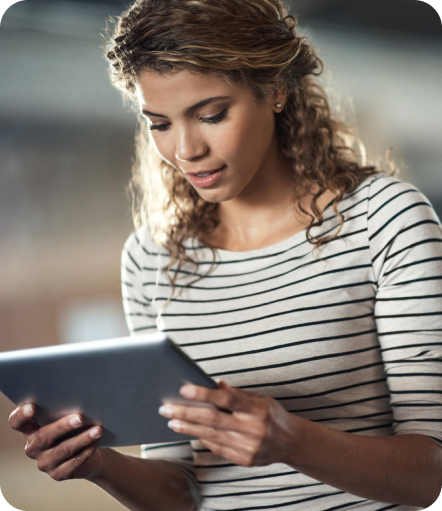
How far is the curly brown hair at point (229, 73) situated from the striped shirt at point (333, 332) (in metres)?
0.08

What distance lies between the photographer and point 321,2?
1925 mm

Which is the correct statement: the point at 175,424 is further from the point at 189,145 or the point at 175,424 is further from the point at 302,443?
the point at 189,145

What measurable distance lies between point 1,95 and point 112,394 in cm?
135

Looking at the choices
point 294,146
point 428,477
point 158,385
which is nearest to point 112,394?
point 158,385

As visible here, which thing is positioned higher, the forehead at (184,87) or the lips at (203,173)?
the forehead at (184,87)

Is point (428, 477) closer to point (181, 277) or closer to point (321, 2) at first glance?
point (181, 277)

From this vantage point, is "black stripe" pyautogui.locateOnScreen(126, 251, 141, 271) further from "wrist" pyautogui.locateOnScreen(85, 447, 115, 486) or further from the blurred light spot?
the blurred light spot

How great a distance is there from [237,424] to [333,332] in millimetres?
367

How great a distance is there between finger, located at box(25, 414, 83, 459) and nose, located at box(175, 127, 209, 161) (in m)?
0.49

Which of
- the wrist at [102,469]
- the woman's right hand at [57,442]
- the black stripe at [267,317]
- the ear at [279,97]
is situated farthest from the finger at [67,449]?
the ear at [279,97]

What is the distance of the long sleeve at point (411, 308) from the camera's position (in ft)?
2.78

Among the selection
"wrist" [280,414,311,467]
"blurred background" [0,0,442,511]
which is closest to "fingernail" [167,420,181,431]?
"wrist" [280,414,311,467]

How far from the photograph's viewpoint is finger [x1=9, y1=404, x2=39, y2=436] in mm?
742

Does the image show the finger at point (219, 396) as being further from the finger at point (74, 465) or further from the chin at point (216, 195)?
the chin at point (216, 195)
